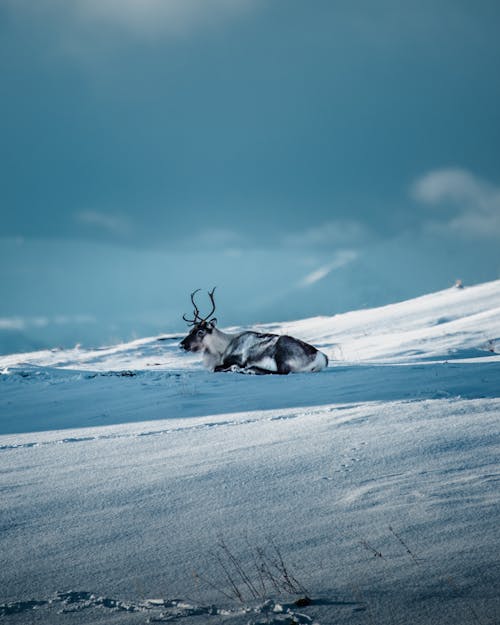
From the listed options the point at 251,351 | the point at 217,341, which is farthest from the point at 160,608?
the point at 217,341

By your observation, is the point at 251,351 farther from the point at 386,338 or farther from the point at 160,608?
the point at 160,608

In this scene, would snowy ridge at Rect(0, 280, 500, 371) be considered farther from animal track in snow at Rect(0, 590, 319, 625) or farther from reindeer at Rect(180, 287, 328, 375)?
animal track in snow at Rect(0, 590, 319, 625)

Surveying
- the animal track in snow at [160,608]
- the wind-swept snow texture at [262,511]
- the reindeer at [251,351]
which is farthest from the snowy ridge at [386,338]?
the animal track in snow at [160,608]

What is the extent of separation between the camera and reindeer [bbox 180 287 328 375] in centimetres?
900

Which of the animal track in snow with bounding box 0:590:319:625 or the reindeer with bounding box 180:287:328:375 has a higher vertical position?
the reindeer with bounding box 180:287:328:375

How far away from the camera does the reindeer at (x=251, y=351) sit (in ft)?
29.5

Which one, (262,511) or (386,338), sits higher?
(386,338)

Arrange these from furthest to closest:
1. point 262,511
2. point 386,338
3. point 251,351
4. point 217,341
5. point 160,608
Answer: point 386,338 → point 217,341 → point 251,351 → point 262,511 → point 160,608

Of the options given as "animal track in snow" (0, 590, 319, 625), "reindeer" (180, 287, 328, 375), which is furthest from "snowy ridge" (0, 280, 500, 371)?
"animal track in snow" (0, 590, 319, 625)

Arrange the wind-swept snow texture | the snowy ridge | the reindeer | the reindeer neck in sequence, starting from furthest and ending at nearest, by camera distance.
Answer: the snowy ridge < the reindeer neck < the reindeer < the wind-swept snow texture

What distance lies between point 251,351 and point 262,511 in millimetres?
7097

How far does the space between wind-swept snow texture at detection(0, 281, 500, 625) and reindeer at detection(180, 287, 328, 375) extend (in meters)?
2.82

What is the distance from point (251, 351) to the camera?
31.8 feet

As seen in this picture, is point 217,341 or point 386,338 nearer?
point 217,341
